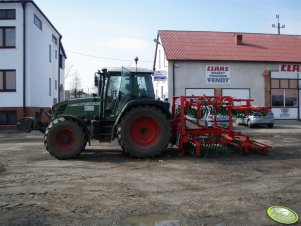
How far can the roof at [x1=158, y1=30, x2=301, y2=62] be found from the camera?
31.6 metres

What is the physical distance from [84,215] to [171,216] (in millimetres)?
1322

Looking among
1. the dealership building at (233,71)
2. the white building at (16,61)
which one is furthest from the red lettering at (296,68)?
the white building at (16,61)

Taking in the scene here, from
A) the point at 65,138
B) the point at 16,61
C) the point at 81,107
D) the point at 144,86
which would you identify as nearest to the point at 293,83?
the point at 16,61

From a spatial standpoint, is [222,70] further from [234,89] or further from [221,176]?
[221,176]

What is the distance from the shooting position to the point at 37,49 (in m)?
26.7

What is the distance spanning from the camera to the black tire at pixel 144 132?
11.0m

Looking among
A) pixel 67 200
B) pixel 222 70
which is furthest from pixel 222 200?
pixel 222 70

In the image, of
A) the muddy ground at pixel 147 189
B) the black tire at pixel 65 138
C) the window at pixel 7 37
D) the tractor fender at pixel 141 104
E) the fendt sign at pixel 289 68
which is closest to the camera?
the muddy ground at pixel 147 189

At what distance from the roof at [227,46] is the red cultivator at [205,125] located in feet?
62.0

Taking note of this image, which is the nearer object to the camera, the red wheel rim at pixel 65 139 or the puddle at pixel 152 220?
the puddle at pixel 152 220

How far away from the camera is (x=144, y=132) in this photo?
37.0 ft

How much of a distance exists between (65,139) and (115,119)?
155 centimetres

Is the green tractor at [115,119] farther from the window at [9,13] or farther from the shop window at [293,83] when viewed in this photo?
the shop window at [293,83]

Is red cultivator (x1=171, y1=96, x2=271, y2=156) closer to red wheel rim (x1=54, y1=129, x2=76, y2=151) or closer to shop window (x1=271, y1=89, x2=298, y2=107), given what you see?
red wheel rim (x1=54, y1=129, x2=76, y2=151)
